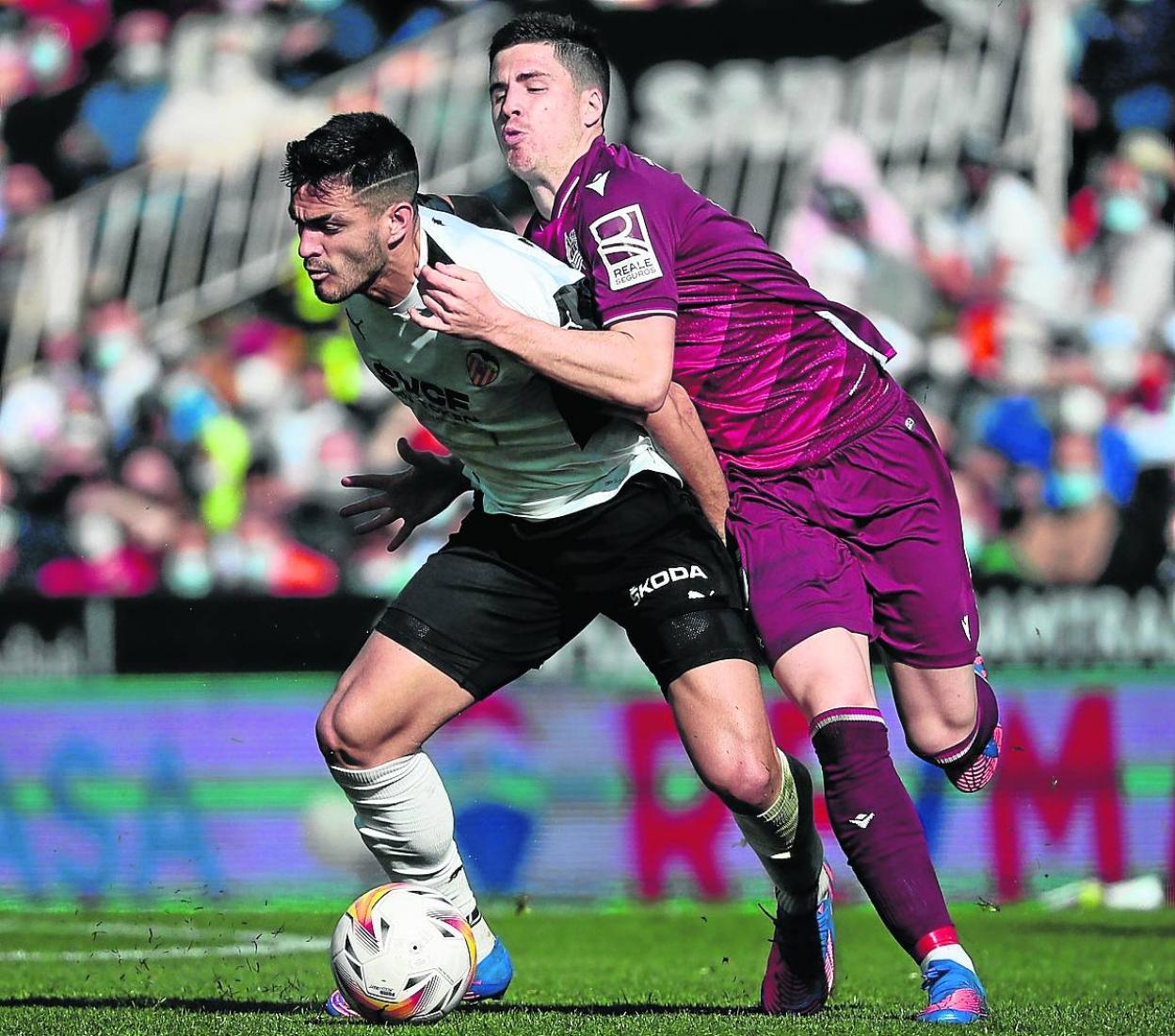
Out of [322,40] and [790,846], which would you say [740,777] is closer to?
[790,846]

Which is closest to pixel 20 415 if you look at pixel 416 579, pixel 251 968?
pixel 251 968

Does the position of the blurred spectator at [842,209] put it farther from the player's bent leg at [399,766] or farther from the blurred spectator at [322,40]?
the player's bent leg at [399,766]

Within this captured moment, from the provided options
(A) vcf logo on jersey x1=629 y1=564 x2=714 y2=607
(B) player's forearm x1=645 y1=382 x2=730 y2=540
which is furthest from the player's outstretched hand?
(A) vcf logo on jersey x1=629 y1=564 x2=714 y2=607

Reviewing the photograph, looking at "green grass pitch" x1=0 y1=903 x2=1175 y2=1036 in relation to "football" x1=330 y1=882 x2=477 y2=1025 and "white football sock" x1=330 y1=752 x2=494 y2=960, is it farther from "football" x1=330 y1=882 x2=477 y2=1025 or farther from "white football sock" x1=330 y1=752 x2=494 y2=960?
"white football sock" x1=330 y1=752 x2=494 y2=960

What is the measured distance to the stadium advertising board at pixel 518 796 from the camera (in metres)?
9.49

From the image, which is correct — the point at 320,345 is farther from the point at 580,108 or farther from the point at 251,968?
the point at 580,108

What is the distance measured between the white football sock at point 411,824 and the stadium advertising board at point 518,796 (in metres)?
4.30

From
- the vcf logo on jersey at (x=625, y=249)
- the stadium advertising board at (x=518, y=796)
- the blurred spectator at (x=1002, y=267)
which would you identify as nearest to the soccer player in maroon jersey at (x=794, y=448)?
the vcf logo on jersey at (x=625, y=249)

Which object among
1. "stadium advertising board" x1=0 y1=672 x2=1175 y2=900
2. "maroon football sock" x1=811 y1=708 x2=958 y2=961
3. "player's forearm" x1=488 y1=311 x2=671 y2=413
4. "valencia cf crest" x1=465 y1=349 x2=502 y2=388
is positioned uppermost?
"player's forearm" x1=488 y1=311 x2=671 y2=413

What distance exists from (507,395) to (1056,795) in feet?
18.9

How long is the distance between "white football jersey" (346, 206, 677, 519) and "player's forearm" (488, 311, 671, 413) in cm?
26

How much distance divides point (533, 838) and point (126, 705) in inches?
90.9

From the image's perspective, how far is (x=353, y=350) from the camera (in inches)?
450

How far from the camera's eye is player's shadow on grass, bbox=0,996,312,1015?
16.7 feet
